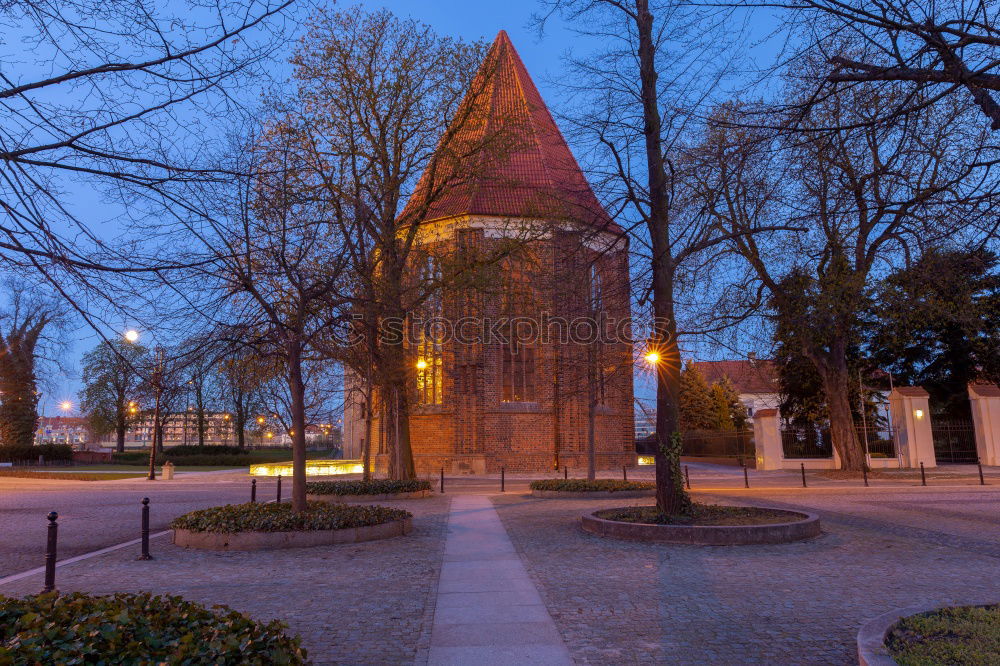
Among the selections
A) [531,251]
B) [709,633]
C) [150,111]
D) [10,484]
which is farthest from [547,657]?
[10,484]

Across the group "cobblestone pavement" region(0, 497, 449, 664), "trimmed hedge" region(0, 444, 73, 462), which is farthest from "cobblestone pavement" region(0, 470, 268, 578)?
"trimmed hedge" region(0, 444, 73, 462)

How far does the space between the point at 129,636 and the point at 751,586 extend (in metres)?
6.28

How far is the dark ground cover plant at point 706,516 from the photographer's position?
11969 mm

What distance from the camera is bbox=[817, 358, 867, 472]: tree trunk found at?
85.7 ft

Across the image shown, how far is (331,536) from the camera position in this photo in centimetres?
1159

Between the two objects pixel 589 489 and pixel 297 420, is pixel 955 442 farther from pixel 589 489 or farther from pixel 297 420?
pixel 297 420

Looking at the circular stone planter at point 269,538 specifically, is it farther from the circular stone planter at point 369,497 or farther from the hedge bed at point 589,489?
the hedge bed at point 589,489

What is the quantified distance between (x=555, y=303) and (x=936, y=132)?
12.5m

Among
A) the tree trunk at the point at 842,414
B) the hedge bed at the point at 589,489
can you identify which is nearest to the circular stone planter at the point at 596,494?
the hedge bed at the point at 589,489

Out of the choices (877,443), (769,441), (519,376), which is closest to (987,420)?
(877,443)

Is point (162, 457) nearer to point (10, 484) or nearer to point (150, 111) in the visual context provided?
point (10, 484)

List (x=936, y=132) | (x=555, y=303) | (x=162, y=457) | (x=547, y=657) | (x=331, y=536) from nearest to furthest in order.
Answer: (x=547, y=657), (x=936, y=132), (x=331, y=536), (x=555, y=303), (x=162, y=457)

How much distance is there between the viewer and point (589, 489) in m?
20.1

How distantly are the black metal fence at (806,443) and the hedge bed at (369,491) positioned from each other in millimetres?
21476
